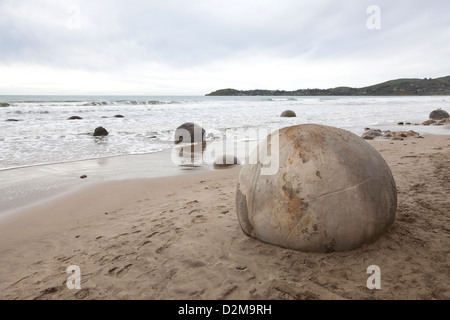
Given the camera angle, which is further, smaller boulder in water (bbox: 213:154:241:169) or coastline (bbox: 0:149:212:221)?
smaller boulder in water (bbox: 213:154:241:169)

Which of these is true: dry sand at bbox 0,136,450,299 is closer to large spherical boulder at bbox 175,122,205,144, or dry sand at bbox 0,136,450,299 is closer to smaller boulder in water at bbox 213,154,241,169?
smaller boulder in water at bbox 213,154,241,169

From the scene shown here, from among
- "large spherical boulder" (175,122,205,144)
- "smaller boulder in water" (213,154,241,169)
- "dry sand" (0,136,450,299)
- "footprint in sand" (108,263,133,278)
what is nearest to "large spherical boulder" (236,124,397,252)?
"dry sand" (0,136,450,299)

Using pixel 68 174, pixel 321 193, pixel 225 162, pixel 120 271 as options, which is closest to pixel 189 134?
pixel 225 162

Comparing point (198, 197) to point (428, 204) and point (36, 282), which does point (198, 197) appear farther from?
point (428, 204)

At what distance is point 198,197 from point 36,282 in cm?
279

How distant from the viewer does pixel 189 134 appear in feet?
40.5

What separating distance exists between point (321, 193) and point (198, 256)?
139 centimetres

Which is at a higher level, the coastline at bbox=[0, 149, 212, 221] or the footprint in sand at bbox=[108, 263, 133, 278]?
the coastline at bbox=[0, 149, 212, 221]

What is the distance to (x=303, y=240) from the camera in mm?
2678

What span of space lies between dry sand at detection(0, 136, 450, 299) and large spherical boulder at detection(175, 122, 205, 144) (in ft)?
23.6

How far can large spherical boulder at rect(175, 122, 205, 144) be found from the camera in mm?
12192

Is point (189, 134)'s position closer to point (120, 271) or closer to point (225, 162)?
point (225, 162)

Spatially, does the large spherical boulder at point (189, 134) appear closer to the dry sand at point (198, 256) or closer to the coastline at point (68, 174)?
the coastline at point (68, 174)
